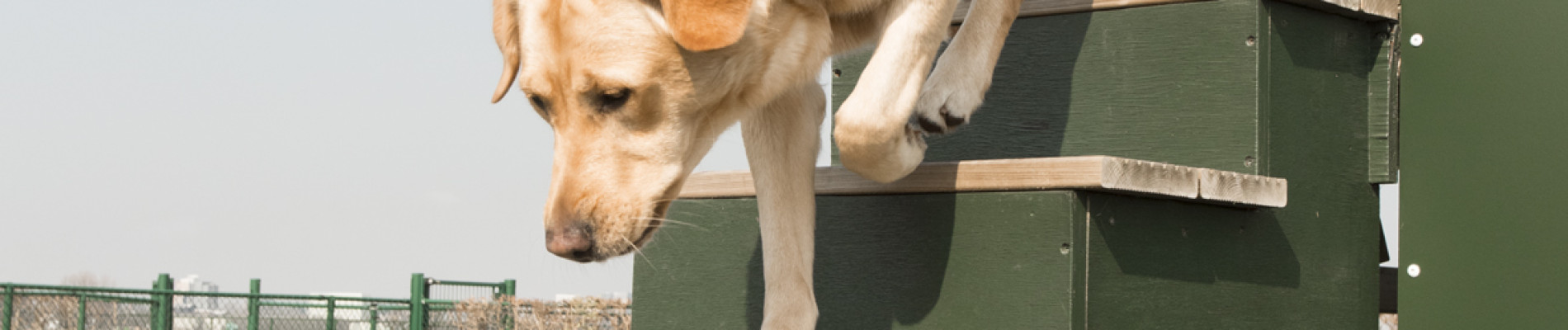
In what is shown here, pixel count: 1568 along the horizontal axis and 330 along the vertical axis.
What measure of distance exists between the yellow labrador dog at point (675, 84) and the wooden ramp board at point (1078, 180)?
131 millimetres

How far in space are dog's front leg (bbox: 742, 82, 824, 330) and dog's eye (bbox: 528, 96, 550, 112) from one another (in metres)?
0.51

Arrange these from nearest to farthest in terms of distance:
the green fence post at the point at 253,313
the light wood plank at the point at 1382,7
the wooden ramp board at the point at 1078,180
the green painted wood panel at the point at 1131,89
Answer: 1. the wooden ramp board at the point at 1078,180
2. the green painted wood panel at the point at 1131,89
3. the light wood plank at the point at 1382,7
4. the green fence post at the point at 253,313

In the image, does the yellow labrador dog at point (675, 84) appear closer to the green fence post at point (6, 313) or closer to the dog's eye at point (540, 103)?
the dog's eye at point (540, 103)

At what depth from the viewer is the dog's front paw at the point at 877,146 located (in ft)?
7.12

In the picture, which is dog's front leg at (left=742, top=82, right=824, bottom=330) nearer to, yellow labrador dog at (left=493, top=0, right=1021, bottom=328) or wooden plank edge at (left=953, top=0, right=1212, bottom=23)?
yellow labrador dog at (left=493, top=0, right=1021, bottom=328)

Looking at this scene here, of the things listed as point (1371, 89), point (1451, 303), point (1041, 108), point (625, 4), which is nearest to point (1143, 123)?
point (1041, 108)

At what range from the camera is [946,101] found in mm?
2406

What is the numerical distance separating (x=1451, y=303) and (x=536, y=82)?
2.12 m

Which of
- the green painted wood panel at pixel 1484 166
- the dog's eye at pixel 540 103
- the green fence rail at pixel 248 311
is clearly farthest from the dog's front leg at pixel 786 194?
the green fence rail at pixel 248 311

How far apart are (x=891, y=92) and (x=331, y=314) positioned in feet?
30.4

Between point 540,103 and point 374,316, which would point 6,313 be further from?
point 540,103

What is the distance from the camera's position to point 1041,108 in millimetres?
3006

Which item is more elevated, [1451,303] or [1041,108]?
[1041,108]

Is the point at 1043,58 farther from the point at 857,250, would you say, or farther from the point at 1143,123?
the point at 857,250
